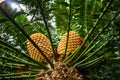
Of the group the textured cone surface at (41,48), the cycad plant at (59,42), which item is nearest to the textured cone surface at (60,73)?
the cycad plant at (59,42)

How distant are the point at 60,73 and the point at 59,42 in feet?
1.74

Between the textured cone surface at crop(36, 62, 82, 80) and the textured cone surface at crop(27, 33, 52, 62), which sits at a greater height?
the textured cone surface at crop(27, 33, 52, 62)

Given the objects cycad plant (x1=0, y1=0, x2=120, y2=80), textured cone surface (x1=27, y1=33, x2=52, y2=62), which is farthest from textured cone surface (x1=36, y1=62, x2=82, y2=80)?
textured cone surface (x1=27, y1=33, x2=52, y2=62)

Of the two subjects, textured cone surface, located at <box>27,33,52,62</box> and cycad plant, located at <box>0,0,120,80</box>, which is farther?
textured cone surface, located at <box>27,33,52,62</box>

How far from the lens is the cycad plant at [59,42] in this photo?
192 cm

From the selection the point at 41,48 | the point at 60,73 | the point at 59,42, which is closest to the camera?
the point at 60,73

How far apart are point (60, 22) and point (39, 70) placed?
0.80 meters

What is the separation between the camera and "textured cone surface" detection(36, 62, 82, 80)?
1907 mm

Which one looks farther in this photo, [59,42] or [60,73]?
[59,42]

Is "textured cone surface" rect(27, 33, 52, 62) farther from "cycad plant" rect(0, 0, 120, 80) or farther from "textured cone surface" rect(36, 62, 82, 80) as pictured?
"textured cone surface" rect(36, 62, 82, 80)

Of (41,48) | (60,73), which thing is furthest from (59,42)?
(60,73)

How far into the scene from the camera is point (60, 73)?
1.92m

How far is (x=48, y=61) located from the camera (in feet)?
6.48

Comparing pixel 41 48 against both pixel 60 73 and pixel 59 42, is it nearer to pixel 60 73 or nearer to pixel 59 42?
pixel 59 42
